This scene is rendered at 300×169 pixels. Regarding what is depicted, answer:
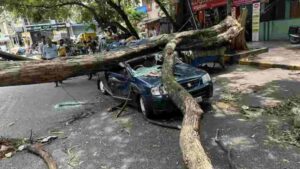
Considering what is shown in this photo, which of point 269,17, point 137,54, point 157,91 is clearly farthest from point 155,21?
point 157,91

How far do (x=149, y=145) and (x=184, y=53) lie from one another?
5.60 m

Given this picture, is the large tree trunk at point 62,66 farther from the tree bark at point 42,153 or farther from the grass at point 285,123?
the grass at point 285,123

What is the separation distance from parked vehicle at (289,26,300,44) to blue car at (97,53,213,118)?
28.7ft

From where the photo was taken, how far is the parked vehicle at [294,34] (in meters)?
14.0

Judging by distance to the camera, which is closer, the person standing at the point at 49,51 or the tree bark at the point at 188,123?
the tree bark at the point at 188,123

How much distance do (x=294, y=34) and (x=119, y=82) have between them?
1032cm

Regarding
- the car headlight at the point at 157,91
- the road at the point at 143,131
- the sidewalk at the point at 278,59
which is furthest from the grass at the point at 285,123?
the sidewalk at the point at 278,59

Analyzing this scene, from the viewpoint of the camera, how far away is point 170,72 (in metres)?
5.12

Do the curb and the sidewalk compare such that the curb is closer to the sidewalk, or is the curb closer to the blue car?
the sidewalk

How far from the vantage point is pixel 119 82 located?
7.79m

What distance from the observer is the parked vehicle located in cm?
1395

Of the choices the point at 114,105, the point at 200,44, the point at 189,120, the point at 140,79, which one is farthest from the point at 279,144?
the point at 114,105

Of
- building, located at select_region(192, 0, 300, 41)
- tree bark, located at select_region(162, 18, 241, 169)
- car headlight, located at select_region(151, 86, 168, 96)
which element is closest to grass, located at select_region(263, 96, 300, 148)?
tree bark, located at select_region(162, 18, 241, 169)

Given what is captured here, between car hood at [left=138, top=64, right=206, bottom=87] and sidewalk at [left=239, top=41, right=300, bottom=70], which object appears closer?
car hood at [left=138, top=64, right=206, bottom=87]
